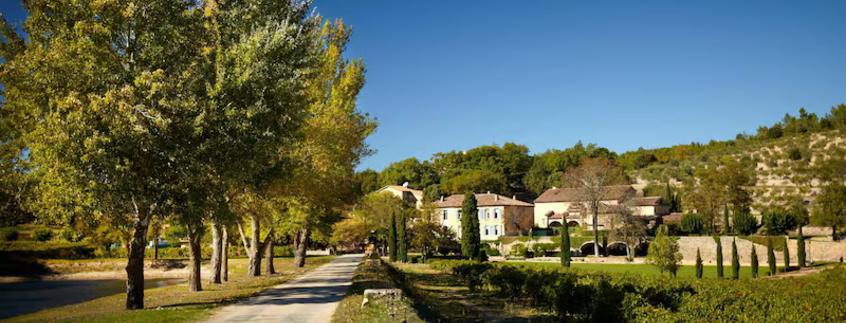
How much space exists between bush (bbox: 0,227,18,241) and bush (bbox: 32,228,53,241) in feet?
5.67

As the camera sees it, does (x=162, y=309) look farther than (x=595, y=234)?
No

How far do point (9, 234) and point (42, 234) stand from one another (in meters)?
3.25

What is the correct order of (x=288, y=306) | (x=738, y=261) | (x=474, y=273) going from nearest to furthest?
(x=288, y=306)
(x=474, y=273)
(x=738, y=261)

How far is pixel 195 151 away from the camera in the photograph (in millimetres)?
18172

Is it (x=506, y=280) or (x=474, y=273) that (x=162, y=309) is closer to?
(x=506, y=280)

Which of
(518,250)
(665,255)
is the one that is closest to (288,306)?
(665,255)

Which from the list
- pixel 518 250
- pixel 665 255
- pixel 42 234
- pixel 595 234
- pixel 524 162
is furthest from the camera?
pixel 524 162

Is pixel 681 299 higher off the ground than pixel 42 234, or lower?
lower

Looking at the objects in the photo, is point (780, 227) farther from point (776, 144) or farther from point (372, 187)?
point (372, 187)

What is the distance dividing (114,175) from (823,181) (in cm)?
8675

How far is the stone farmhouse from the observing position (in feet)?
235

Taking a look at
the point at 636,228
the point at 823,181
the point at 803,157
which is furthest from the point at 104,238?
the point at 803,157

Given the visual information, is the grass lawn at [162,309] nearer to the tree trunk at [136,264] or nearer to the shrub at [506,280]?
the tree trunk at [136,264]

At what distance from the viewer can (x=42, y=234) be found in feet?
224
